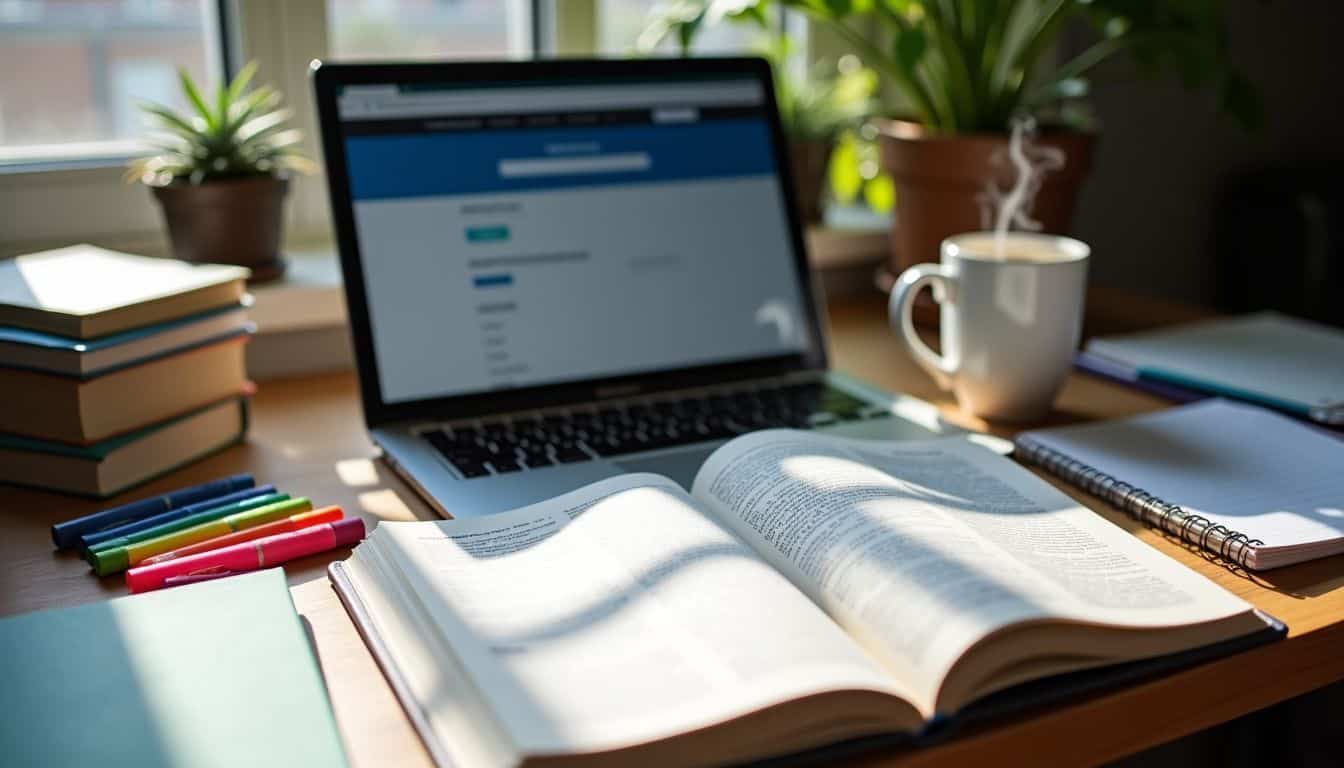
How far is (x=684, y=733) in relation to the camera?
1.50 ft

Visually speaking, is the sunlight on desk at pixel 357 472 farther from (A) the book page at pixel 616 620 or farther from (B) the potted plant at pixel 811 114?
(B) the potted plant at pixel 811 114

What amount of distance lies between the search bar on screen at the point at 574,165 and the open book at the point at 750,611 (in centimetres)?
36

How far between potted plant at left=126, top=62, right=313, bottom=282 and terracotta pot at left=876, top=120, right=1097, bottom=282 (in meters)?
0.59

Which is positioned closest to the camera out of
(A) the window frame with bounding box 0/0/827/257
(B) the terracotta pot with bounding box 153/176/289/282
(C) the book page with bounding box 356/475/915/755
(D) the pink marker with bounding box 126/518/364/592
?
(C) the book page with bounding box 356/475/915/755

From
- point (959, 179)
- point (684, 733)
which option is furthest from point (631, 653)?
point (959, 179)

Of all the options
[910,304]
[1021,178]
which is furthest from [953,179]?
[910,304]

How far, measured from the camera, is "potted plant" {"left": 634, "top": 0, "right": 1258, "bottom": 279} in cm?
110

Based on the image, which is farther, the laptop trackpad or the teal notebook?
the laptop trackpad

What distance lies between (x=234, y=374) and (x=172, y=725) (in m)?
0.44

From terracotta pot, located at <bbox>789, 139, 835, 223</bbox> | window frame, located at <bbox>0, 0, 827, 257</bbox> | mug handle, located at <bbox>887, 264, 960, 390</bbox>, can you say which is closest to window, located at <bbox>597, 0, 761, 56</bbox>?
window frame, located at <bbox>0, 0, 827, 257</bbox>

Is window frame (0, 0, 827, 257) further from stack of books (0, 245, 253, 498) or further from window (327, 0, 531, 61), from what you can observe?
stack of books (0, 245, 253, 498)

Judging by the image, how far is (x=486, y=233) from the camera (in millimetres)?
939

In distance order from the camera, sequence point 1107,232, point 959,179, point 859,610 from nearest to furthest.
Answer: point 859,610 < point 959,179 < point 1107,232

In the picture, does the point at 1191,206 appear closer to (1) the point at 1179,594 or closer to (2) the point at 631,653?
(1) the point at 1179,594
